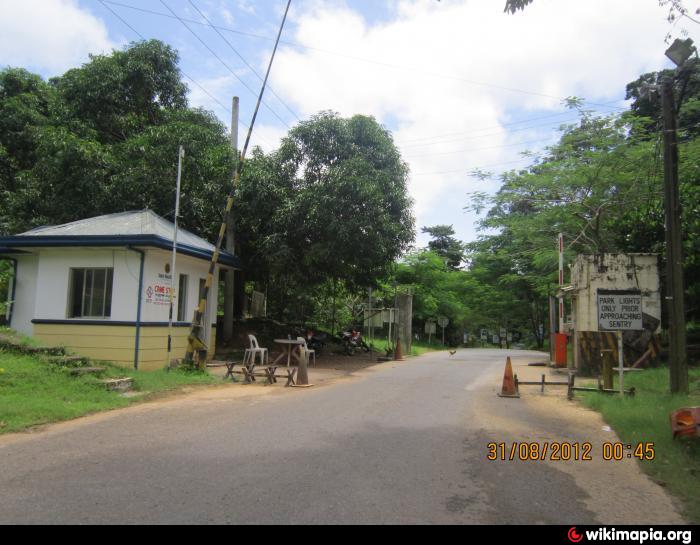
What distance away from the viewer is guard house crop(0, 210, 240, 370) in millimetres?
13750

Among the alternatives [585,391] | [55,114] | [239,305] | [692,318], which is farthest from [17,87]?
[692,318]

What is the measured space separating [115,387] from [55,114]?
608 inches

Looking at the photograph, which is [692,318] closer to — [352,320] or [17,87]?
[352,320]

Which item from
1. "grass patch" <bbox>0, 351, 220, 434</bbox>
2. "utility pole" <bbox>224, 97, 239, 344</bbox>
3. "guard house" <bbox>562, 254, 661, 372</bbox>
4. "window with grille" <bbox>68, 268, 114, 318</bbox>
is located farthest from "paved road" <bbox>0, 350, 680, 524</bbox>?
"utility pole" <bbox>224, 97, 239, 344</bbox>

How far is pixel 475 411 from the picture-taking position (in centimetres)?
965

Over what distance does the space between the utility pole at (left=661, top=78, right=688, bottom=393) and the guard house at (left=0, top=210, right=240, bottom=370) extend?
11034mm

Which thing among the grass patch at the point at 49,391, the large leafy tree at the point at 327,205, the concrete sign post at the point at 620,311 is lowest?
the grass patch at the point at 49,391

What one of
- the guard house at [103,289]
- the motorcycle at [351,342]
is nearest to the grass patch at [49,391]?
the guard house at [103,289]

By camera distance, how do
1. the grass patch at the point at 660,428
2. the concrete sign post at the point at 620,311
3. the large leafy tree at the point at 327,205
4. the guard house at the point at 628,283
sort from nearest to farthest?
the grass patch at the point at 660,428 → the concrete sign post at the point at 620,311 → the guard house at the point at 628,283 → the large leafy tree at the point at 327,205

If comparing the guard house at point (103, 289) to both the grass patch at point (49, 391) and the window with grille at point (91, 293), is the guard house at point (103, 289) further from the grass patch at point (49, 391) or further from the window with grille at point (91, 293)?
the grass patch at point (49, 391)

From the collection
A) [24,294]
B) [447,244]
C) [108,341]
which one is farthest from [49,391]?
[447,244]

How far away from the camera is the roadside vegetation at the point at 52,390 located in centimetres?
828
